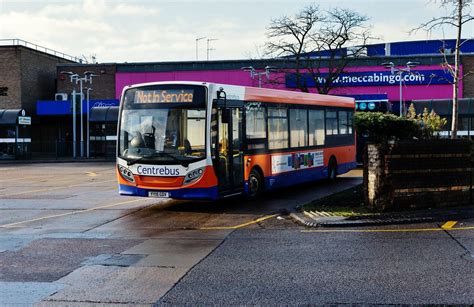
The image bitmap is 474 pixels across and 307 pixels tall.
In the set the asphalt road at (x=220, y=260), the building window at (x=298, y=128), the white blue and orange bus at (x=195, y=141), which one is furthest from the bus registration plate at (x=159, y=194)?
the building window at (x=298, y=128)

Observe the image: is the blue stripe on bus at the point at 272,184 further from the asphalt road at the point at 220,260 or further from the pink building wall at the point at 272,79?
the pink building wall at the point at 272,79

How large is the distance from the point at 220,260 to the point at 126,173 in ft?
19.3

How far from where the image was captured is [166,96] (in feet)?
42.1

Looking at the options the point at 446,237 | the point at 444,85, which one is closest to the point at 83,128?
the point at 444,85

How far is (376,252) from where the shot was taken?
7992 mm

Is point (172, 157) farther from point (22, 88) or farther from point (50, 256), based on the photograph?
point (22, 88)

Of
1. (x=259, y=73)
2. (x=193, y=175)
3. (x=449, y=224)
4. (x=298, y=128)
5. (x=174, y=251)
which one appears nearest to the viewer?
(x=174, y=251)

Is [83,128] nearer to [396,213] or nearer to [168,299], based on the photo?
[396,213]

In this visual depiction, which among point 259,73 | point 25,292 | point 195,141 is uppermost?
point 259,73

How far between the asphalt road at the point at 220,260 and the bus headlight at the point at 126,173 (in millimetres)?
794

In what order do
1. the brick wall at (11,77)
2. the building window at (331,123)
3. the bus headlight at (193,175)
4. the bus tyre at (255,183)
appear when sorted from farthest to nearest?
the brick wall at (11,77)
the building window at (331,123)
the bus tyre at (255,183)
the bus headlight at (193,175)

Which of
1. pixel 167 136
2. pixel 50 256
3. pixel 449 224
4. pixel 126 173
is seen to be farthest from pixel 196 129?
pixel 449 224

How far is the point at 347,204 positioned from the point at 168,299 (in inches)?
287

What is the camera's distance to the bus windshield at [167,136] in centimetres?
1248
